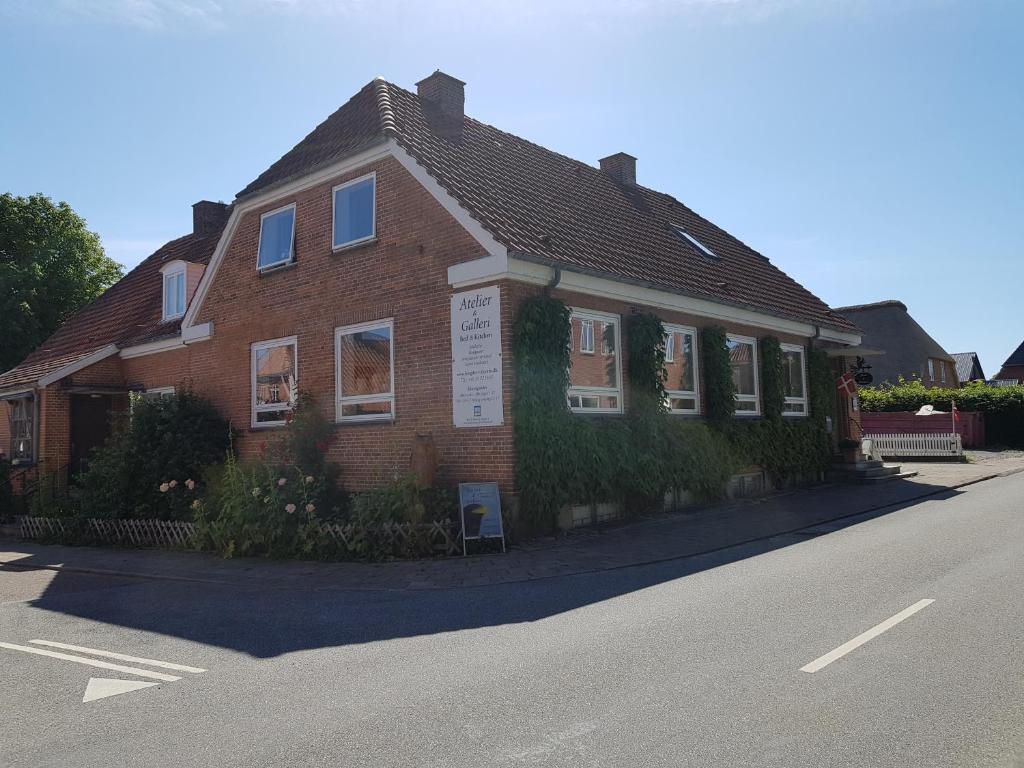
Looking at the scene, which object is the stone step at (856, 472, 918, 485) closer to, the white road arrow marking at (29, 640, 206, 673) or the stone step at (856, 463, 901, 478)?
the stone step at (856, 463, 901, 478)

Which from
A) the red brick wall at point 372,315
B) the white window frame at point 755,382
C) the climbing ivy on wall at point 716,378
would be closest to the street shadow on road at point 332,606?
the red brick wall at point 372,315

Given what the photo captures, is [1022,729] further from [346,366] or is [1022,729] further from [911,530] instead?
[346,366]

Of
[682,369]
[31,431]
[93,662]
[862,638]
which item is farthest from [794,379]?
[31,431]

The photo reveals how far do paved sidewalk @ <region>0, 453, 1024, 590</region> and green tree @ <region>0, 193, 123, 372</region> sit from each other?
58.2ft

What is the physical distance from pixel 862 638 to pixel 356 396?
30.7ft

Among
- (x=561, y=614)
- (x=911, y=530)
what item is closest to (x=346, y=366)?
(x=561, y=614)

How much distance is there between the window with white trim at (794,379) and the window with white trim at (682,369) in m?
3.87

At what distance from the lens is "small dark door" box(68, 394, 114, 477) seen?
1828 cm

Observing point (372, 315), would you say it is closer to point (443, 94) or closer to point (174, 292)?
point (443, 94)

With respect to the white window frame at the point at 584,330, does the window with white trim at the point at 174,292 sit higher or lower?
higher

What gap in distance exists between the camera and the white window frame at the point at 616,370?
12.1 m

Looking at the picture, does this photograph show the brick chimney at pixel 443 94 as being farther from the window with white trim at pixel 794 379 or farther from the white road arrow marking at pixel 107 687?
the white road arrow marking at pixel 107 687

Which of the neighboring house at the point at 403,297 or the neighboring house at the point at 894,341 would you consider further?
the neighboring house at the point at 894,341

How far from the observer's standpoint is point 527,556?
973 centimetres
